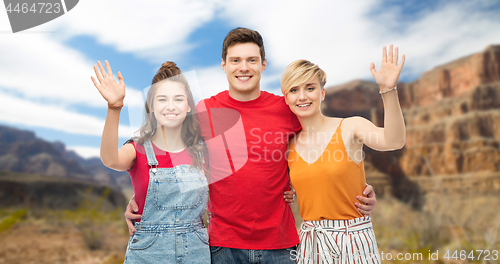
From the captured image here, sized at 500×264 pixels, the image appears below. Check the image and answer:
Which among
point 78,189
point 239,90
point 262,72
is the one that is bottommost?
point 78,189

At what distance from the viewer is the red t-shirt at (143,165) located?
1.92 m

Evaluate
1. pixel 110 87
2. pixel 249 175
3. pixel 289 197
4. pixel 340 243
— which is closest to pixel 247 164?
pixel 249 175

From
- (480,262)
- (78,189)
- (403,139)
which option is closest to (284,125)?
(403,139)

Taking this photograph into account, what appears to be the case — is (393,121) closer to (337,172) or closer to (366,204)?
(337,172)

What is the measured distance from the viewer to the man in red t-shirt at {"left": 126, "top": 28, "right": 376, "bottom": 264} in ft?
6.69

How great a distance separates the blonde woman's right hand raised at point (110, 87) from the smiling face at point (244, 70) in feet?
2.61

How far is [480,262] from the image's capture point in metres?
6.16

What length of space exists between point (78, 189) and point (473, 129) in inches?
545

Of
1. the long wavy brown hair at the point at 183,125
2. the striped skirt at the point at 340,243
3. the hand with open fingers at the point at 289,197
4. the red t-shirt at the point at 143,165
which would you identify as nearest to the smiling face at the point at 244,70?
the long wavy brown hair at the point at 183,125

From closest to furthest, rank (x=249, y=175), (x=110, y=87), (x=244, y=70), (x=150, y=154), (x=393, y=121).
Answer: (x=110, y=87) < (x=393, y=121) < (x=150, y=154) < (x=249, y=175) < (x=244, y=70)

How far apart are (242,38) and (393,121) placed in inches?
47.3

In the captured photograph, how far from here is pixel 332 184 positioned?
6.35ft

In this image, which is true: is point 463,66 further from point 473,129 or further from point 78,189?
point 78,189

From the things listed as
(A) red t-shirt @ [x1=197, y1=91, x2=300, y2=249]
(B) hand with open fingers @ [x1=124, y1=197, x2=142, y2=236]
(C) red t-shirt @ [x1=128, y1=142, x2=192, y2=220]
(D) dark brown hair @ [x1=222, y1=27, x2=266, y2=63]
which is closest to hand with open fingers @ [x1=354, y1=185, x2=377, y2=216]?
(A) red t-shirt @ [x1=197, y1=91, x2=300, y2=249]
